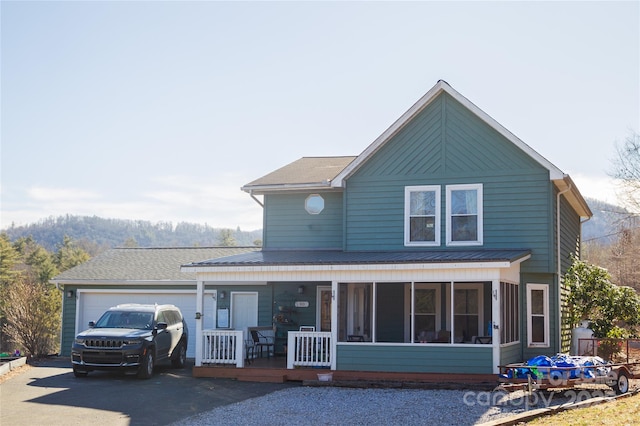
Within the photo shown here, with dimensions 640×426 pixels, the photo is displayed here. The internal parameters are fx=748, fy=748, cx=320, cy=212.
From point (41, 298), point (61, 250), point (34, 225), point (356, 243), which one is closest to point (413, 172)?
point (356, 243)

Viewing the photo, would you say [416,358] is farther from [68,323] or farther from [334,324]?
[68,323]

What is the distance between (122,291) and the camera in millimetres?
25594

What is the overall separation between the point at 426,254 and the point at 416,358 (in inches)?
103

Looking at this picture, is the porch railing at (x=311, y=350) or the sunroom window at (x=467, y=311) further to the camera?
the sunroom window at (x=467, y=311)

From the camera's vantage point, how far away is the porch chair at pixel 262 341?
817 inches

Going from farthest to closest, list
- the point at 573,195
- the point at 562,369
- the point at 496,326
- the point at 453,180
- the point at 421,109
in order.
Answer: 1. the point at 573,195
2. the point at 421,109
3. the point at 453,180
4. the point at 496,326
5. the point at 562,369

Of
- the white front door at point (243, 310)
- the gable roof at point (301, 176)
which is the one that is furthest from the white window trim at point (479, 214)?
the white front door at point (243, 310)

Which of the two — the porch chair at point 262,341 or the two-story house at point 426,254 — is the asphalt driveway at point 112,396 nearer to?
the two-story house at point 426,254

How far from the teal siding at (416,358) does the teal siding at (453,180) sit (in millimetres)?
3169

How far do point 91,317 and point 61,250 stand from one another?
53156 millimetres

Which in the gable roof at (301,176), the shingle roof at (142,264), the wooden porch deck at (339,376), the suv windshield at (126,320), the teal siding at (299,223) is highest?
the gable roof at (301,176)

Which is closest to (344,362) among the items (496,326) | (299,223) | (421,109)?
(496,326)

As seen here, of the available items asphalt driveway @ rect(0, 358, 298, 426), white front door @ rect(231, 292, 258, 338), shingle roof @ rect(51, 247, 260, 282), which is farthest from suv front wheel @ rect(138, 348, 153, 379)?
shingle roof @ rect(51, 247, 260, 282)

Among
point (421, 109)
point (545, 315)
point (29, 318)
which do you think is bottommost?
point (29, 318)
